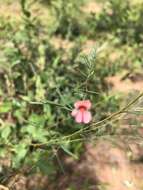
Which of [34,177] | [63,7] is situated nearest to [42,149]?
[34,177]

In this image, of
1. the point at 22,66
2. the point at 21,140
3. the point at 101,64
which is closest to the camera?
the point at 21,140

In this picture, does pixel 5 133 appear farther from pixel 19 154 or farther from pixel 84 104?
pixel 84 104

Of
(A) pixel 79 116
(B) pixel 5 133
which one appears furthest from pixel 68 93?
(A) pixel 79 116

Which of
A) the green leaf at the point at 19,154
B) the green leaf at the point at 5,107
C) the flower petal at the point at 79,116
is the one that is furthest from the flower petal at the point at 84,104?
the green leaf at the point at 5,107

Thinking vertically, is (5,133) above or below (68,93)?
below

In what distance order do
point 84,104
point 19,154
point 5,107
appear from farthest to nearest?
point 5,107 → point 19,154 → point 84,104

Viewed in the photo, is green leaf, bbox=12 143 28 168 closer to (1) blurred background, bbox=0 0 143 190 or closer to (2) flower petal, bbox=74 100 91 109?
(1) blurred background, bbox=0 0 143 190

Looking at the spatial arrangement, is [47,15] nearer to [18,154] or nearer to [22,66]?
[22,66]

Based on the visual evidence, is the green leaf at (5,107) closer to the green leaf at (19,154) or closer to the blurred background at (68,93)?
the blurred background at (68,93)
